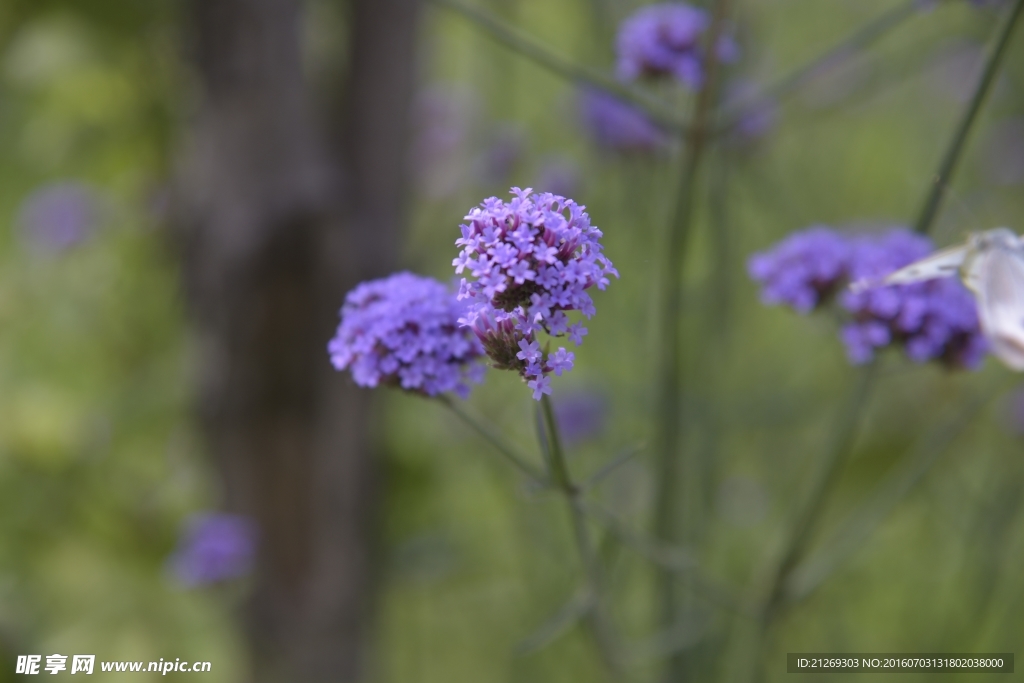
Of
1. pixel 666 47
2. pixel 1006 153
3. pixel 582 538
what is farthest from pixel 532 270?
pixel 1006 153

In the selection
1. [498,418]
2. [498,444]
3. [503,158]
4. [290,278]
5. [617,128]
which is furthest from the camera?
[503,158]

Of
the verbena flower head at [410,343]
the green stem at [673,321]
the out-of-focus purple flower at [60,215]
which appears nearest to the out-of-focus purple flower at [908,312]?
the green stem at [673,321]

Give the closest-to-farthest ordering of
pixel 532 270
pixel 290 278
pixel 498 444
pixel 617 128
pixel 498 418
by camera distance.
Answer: pixel 532 270, pixel 498 444, pixel 290 278, pixel 617 128, pixel 498 418

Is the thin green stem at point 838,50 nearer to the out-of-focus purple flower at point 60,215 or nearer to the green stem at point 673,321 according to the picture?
the green stem at point 673,321

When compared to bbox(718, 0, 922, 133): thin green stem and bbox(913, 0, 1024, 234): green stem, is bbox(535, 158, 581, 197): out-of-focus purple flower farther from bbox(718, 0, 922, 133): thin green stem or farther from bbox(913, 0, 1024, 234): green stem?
bbox(913, 0, 1024, 234): green stem

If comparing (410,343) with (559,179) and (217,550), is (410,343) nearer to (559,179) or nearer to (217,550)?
(217,550)

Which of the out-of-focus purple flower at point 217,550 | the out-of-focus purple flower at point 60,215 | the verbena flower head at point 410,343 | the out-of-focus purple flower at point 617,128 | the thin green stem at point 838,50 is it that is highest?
the out-of-focus purple flower at point 60,215

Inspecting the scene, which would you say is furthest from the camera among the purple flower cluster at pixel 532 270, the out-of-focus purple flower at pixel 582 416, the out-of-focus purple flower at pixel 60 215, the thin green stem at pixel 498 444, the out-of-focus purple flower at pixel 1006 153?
the out-of-focus purple flower at pixel 1006 153
